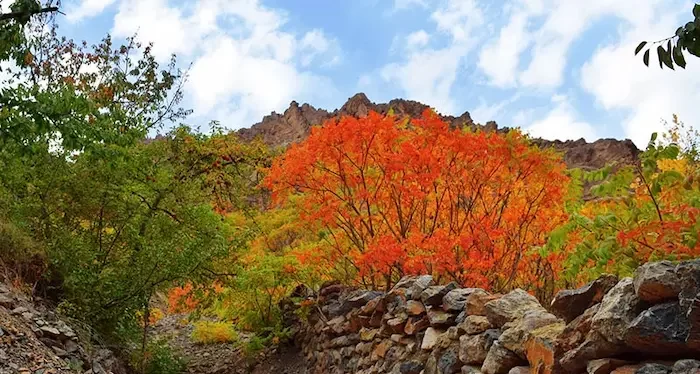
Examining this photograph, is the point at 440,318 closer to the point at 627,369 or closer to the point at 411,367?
the point at 411,367

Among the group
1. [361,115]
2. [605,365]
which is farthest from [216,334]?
[361,115]

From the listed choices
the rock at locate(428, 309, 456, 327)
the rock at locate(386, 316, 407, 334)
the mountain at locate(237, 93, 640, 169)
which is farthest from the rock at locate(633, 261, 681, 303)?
the mountain at locate(237, 93, 640, 169)

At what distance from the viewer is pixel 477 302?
15.8 ft

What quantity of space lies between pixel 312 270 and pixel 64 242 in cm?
445

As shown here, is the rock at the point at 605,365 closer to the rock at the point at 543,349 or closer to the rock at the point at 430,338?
the rock at the point at 543,349

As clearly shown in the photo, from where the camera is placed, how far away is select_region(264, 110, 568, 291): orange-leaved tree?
26.0ft

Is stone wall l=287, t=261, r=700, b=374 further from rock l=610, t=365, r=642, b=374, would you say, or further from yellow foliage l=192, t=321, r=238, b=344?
yellow foliage l=192, t=321, r=238, b=344

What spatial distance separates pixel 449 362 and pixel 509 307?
844 millimetres

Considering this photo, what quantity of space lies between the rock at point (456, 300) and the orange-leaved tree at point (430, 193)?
2.02 metres

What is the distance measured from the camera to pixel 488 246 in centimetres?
793

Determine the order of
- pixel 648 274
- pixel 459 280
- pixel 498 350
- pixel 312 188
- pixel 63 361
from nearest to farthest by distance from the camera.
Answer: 1. pixel 648 274
2. pixel 498 350
3. pixel 63 361
4. pixel 459 280
5. pixel 312 188

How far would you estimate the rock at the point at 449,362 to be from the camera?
15.5 feet

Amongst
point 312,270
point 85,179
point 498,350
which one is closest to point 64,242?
point 85,179

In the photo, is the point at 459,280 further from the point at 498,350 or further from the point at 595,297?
the point at 595,297
